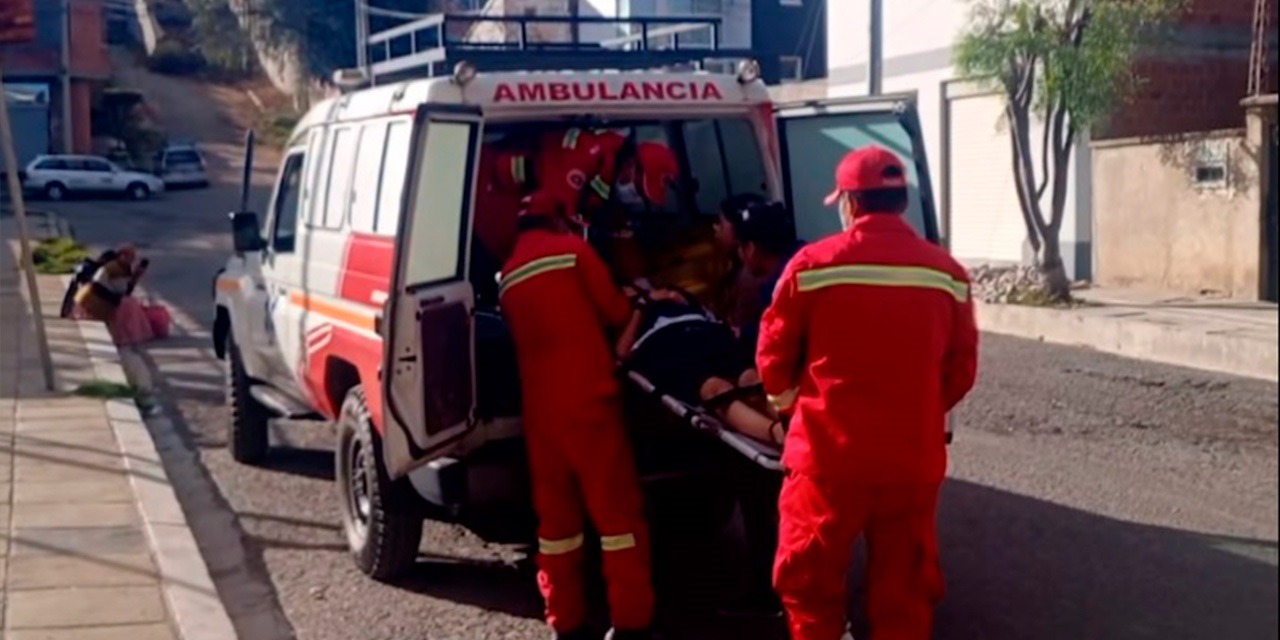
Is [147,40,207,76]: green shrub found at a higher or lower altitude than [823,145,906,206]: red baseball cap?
higher

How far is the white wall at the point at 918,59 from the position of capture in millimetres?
21625

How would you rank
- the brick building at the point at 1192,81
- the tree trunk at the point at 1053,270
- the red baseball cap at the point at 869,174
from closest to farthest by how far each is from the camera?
1. the red baseball cap at the point at 869,174
2. the brick building at the point at 1192,81
3. the tree trunk at the point at 1053,270

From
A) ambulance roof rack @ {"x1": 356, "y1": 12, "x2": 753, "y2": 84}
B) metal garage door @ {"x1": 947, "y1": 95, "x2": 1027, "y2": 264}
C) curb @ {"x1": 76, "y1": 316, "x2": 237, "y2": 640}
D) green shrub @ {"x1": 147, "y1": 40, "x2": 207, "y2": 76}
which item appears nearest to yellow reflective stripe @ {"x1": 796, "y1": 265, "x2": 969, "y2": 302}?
curb @ {"x1": 76, "y1": 316, "x2": 237, "y2": 640}

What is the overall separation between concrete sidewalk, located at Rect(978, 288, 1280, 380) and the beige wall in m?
0.38

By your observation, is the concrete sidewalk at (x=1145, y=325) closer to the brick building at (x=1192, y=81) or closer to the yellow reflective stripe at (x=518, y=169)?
the brick building at (x=1192, y=81)

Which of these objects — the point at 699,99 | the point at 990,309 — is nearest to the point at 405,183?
the point at 699,99

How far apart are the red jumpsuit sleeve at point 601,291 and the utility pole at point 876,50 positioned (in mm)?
17307

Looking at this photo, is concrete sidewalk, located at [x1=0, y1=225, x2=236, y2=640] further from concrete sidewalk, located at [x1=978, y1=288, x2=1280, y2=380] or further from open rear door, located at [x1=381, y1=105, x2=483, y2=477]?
concrete sidewalk, located at [x1=978, y1=288, x2=1280, y2=380]

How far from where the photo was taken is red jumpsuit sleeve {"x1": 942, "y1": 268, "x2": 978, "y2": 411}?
18.5 ft

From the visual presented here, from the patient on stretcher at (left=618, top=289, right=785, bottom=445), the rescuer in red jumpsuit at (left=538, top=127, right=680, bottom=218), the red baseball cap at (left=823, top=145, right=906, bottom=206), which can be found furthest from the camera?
the rescuer in red jumpsuit at (left=538, top=127, right=680, bottom=218)

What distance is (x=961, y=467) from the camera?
10.5 meters

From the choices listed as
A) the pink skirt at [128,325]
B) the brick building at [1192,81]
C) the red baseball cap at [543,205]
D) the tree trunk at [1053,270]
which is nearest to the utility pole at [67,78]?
the pink skirt at [128,325]

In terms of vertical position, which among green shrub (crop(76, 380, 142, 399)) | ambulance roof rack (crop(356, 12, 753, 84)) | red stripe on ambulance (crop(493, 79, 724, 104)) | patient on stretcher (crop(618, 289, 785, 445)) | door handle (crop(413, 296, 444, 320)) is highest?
ambulance roof rack (crop(356, 12, 753, 84))

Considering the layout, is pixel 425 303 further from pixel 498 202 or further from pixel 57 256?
pixel 57 256
